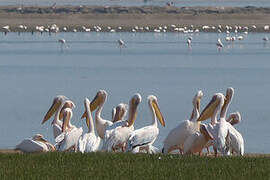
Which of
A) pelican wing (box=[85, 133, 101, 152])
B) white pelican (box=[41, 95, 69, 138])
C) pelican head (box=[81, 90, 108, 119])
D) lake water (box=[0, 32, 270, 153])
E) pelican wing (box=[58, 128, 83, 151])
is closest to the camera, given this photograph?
pelican wing (box=[85, 133, 101, 152])

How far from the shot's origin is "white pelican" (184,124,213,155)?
33.2ft

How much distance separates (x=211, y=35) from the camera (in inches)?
1989

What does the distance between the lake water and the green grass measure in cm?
369

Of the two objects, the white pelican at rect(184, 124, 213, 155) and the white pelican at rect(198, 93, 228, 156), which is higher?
the white pelican at rect(198, 93, 228, 156)

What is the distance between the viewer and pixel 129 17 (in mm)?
64562

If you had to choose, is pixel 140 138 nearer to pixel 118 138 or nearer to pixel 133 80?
pixel 118 138

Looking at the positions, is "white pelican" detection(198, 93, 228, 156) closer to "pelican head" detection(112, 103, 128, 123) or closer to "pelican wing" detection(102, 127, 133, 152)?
"pelican wing" detection(102, 127, 133, 152)

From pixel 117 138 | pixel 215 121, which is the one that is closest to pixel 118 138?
pixel 117 138

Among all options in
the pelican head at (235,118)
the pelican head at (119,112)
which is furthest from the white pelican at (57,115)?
the pelican head at (235,118)

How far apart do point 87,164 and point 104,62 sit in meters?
19.8

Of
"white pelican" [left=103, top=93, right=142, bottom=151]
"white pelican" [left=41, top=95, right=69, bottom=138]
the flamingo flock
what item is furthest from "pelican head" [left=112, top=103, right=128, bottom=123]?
"white pelican" [left=103, top=93, right=142, bottom=151]

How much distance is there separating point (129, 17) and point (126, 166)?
56.3 m

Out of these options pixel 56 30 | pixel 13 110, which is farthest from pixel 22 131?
pixel 56 30

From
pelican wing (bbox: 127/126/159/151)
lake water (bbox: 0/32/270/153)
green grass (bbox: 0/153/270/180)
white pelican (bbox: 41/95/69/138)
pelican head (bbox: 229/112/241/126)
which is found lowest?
lake water (bbox: 0/32/270/153)
